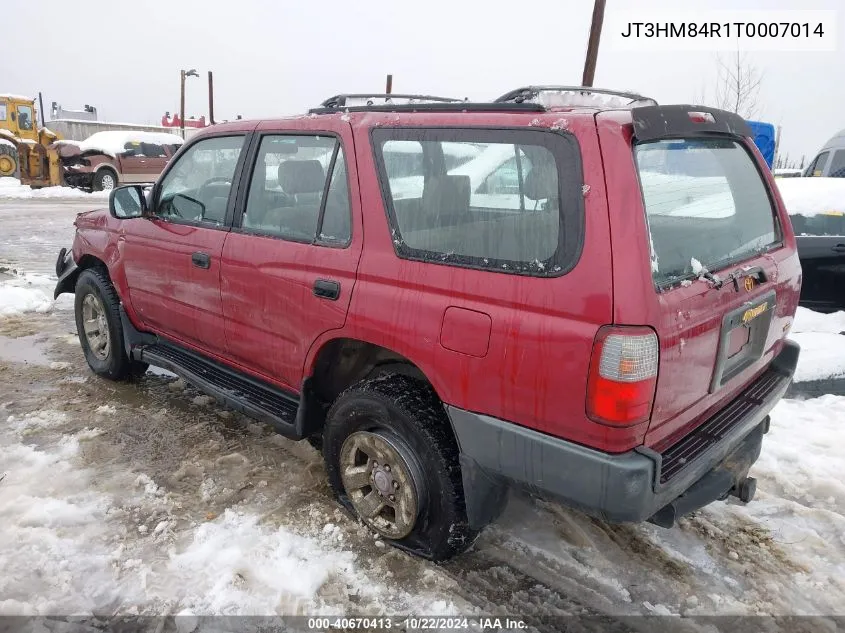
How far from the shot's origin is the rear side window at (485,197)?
6.86 ft

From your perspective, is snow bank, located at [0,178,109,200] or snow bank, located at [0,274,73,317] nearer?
snow bank, located at [0,274,73,317]

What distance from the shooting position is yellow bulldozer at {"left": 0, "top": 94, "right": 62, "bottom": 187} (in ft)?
61.6

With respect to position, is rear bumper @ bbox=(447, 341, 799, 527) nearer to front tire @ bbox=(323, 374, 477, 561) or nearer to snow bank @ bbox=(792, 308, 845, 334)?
front tire @ bbox=(323, 374, 477, 561)

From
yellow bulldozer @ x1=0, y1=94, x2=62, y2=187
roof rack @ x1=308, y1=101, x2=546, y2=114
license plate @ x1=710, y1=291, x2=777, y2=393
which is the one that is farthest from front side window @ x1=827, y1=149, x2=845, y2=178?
yellow bulldozer @ x1=0, y1=94, x2=62, y2=187

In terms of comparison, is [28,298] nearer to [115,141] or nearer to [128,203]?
[128,203]

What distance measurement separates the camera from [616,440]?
2027 mm

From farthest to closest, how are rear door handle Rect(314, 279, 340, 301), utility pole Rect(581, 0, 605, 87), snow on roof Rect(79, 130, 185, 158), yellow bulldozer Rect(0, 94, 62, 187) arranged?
snow on roof Rect(79, 130, 185, 158)
yellow bulldozer Rect(0, 94, 62, 187)
utility pole Rect(581, 0, 605, 87)
rear door handle Rect(314, 279, 340, 301)

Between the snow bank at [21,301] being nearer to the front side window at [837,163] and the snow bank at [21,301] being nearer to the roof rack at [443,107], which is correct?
the roof rack at [443,107]

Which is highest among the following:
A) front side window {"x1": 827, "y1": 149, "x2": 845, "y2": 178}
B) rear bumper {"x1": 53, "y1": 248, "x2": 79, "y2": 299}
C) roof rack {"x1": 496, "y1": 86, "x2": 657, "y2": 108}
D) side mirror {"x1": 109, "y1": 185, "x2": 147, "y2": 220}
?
front side window {"x1": 827, "y1": 149, "x2": 845, "y2": 178}

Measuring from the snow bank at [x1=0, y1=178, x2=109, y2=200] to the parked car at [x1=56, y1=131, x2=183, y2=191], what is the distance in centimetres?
47

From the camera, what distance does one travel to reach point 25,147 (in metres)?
18.7

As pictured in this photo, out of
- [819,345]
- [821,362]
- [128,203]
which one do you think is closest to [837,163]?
[819,345]

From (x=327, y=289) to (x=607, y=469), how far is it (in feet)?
4.57

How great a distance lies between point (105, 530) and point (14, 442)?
127 cm
